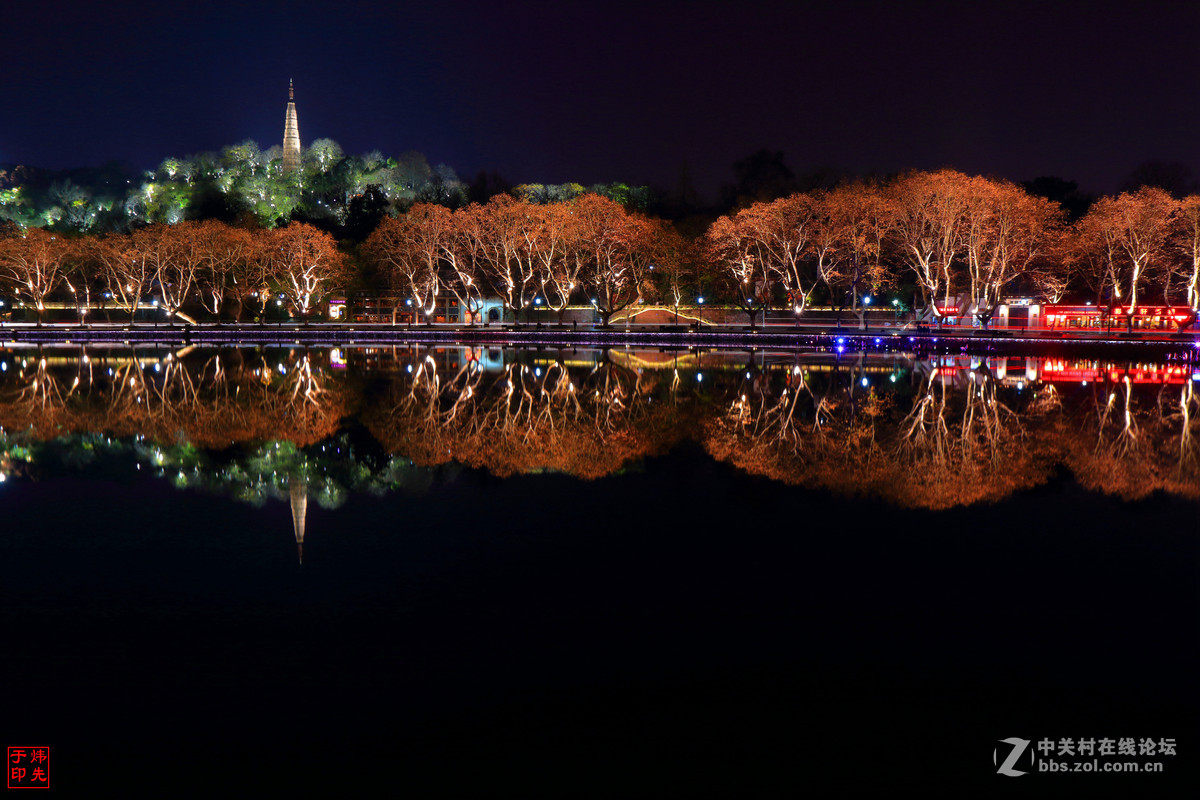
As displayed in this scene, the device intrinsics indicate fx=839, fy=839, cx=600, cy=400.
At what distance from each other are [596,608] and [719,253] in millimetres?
63233

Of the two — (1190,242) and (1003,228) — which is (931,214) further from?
(1190,242)

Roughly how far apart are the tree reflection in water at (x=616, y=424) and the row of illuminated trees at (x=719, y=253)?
2262 cm

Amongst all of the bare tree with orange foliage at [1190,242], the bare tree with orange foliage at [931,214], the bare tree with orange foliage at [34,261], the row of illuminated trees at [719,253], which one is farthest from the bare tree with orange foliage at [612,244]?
the bare tree with orange foliage at [34,261]

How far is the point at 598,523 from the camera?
12414 millimetres

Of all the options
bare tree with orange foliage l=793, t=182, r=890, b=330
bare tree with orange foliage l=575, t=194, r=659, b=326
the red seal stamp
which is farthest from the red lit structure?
the red seal stamp

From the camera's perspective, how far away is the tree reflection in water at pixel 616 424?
15.7 meters

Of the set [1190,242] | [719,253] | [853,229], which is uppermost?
[853,229]

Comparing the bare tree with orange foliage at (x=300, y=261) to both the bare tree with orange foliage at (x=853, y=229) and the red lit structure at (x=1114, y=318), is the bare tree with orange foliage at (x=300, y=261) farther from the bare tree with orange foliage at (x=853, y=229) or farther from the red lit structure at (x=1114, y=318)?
the red lit structure at (x=1114, y=318)

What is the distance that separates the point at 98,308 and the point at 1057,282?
294 feet

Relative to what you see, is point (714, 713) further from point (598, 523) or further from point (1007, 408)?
point (1007, 408)

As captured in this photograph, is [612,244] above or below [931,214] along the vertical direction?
below

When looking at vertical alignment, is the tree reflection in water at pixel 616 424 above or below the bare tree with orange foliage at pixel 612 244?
below

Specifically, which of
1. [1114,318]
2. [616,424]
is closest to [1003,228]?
[1114,318]

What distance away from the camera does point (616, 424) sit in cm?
2170
